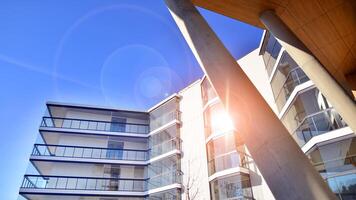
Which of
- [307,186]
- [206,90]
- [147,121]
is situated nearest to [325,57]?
[307,186]

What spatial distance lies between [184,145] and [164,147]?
213 cm

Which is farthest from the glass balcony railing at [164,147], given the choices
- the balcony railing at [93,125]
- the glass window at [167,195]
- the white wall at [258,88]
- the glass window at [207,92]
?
the white wall at [258,88]

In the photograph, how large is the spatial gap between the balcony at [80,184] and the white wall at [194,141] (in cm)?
453

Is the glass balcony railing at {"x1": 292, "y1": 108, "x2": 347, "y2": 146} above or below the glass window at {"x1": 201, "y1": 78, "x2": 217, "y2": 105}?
below

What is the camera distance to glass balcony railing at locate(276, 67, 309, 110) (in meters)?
10.5

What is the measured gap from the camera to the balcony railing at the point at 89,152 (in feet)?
58.6

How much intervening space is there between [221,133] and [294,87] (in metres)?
5.26

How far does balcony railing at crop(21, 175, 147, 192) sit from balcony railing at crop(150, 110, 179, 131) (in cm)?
494

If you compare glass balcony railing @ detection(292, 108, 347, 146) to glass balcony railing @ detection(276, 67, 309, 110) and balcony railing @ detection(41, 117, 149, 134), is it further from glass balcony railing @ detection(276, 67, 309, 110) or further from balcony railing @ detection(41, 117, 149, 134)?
balcony railing @ detection(41, 117, 149, 134)

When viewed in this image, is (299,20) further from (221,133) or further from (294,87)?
(221,133)

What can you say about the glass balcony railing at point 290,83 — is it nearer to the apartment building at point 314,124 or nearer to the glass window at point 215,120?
the apartment building at point 314,124

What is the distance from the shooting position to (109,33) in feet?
36.6

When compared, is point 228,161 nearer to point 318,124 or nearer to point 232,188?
point 232,188

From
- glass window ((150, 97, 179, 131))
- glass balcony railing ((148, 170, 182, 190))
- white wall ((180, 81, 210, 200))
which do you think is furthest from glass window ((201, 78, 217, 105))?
glass balcony railing ((148, 170, 182, 190))
